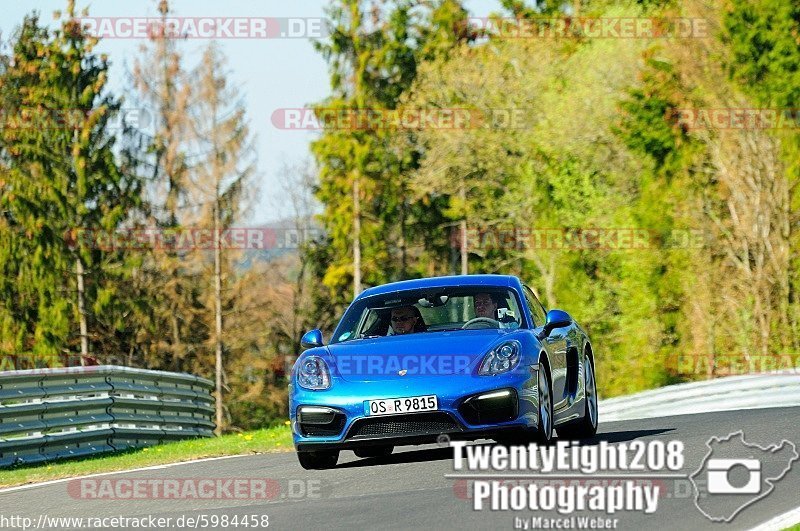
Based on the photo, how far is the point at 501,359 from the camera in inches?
402

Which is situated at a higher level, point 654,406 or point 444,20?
point 444,20

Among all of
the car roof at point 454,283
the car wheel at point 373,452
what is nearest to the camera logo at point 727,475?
the car roof at point 454,283

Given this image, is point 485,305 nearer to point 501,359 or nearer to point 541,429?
point 501,359

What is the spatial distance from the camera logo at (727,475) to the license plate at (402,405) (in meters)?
1.93

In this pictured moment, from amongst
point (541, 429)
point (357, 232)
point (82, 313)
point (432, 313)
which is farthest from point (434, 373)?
point (357, 232)

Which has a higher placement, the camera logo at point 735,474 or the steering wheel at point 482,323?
the steering wheel at point 482,323

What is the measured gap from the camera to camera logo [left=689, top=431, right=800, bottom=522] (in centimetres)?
789

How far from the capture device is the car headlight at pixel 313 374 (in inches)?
415

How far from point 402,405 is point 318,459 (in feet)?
3.67

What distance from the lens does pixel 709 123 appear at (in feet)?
145

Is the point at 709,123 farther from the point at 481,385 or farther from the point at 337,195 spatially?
the point at 481,385

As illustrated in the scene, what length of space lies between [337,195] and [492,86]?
8.70 meters

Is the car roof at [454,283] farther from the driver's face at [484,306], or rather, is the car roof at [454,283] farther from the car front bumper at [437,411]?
the car front bumper at [437,411]

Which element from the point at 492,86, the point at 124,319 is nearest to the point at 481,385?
the point at 124,319
